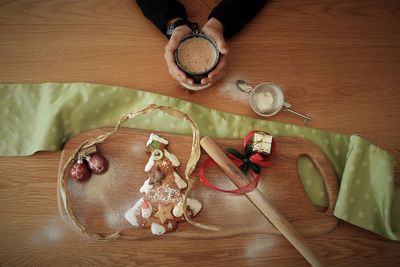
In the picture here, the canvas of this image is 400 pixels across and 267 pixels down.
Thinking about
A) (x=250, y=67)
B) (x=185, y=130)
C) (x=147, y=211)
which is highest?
(x=250, y=67)

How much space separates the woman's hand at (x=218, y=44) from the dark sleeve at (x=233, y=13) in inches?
0.7

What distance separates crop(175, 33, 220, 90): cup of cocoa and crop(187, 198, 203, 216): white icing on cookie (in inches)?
12.0

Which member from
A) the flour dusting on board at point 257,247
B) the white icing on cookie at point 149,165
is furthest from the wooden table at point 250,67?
the white icing on cookie at point 149,165

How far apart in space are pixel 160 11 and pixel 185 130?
336 millimetres

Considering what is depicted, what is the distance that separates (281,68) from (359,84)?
242 mm

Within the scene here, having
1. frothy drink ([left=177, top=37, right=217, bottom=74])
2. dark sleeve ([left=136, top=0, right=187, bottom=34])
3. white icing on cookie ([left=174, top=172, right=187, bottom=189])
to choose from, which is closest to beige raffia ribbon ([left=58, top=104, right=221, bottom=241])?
white icing on cookie ([left=174, top=172, right=187, bottom=189])

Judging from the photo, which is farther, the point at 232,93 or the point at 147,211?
the point at 232,93

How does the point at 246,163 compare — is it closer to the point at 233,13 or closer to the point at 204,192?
the point at 204,192

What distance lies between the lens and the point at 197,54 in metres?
0.67

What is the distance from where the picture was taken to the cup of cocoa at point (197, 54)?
66cm

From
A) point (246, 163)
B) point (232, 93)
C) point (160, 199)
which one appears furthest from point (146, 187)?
point (232, 93)

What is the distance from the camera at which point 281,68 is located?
0.80 m

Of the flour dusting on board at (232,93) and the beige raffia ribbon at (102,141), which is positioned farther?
the flour dusting on board at (232,93)

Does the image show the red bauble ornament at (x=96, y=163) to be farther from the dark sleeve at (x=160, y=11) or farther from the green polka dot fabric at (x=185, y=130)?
the dark sleeve at (x=160, y=11)
